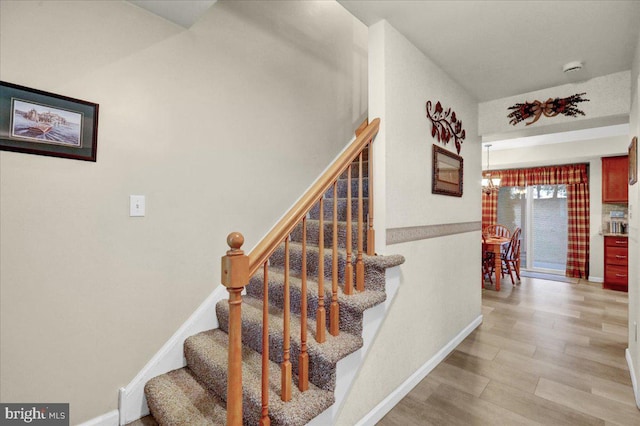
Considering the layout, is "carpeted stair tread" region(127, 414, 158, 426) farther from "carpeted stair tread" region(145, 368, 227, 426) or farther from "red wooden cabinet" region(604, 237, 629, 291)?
"red wooden cabinet" region(604, 237, 629, 291)

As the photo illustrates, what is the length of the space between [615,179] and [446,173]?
4701 mm

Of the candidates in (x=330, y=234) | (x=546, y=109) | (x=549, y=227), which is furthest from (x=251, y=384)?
(x=549, y=227)

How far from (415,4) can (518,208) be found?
20.9 ft

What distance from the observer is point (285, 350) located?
1314mm

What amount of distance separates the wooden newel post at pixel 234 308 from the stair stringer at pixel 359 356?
46 centimetres

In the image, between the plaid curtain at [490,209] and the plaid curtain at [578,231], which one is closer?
the plaid curtain at [578,231]

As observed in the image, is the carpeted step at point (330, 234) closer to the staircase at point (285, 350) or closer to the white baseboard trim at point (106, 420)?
the staircase at point (285, 350)

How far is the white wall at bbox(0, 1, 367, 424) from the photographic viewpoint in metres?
1.43

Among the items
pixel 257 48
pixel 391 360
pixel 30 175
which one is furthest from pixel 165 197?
pixel 391 360

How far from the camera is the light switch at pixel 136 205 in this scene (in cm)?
173

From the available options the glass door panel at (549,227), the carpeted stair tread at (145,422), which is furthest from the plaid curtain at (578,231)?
the carpeted stair tread at (145,422)

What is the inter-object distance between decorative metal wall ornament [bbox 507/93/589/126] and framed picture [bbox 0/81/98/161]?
3.40 metres

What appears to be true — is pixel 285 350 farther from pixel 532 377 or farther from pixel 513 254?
pixel 513 254

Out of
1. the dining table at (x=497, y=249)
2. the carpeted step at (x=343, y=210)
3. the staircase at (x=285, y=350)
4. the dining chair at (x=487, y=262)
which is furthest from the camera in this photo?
the dining chair at (x=487, y=262)
